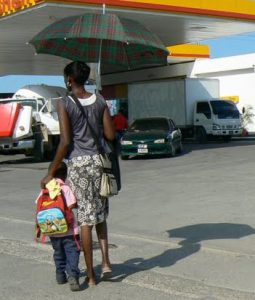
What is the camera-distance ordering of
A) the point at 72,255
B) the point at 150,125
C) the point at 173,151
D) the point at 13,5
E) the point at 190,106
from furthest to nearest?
the point at 190,106, the point at 150,125, the point at 173,151, the point at 13,5, the point at 72,255

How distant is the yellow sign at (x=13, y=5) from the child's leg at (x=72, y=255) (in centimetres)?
1335

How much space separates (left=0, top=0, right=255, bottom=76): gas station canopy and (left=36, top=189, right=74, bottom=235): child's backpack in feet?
43.2

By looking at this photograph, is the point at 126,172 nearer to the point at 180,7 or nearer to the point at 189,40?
the point at 180,7

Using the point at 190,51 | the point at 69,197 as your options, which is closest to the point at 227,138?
the point at 190,51

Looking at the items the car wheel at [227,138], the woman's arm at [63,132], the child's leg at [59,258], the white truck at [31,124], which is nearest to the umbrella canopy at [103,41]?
the woman's arm at [63,132]

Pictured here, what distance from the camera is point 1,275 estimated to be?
619 centimetres

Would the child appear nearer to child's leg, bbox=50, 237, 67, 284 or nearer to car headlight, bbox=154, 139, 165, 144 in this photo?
child's leg, bbox=50, 237, 67, 284

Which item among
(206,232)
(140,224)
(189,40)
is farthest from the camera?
(189,40)

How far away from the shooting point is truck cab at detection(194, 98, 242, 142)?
28562 millimetres

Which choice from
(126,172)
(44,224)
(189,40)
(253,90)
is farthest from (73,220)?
(253,90)

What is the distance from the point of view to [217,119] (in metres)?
28.6

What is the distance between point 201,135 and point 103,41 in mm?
22440

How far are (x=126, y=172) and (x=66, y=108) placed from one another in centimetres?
1108

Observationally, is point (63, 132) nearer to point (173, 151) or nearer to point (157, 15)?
point (173, 151)
